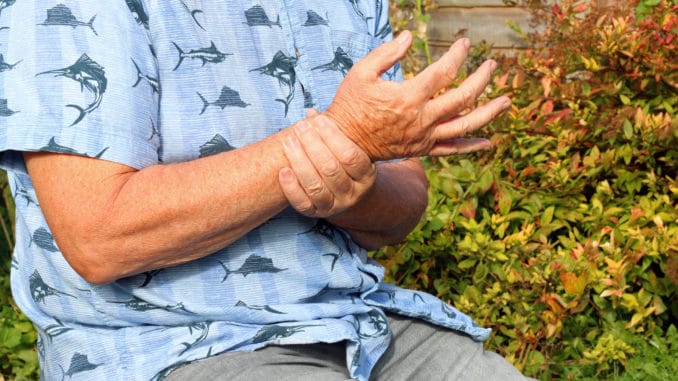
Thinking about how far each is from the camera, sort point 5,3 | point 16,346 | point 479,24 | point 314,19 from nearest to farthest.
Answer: point 5,3 → point 314,19 → point 16,346 → point 479,24

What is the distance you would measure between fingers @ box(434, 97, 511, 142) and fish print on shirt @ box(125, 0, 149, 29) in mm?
571

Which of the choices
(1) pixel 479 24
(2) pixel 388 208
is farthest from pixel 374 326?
(1) pixel 479 24

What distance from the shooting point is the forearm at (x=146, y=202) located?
1.55 meters

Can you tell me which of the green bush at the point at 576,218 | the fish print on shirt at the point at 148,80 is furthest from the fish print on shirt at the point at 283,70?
the green bush at the point at 576,218

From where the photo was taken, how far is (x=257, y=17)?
1.86 m

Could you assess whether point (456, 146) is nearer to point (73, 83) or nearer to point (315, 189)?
point (315, 189)

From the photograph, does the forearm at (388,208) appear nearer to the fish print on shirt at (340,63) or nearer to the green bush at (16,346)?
the fish print on shirt at (340,63)

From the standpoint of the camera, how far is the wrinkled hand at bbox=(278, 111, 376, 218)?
1.56 meters

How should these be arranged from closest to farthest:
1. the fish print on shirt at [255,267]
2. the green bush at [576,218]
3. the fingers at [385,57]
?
1. the fingers at [385,57]
2. the fish print on shirt at [255,267]
3. the green bush at [576,218]

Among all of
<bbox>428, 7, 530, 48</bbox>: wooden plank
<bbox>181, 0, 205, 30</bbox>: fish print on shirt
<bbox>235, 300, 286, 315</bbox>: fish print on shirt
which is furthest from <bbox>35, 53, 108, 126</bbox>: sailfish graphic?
<bbox>428, 7, 530, 48</bbox>: wooden plank

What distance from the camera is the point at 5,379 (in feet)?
10.0

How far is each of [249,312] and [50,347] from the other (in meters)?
0.42

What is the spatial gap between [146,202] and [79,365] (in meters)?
0.40

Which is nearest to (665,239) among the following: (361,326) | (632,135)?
(632,135)
